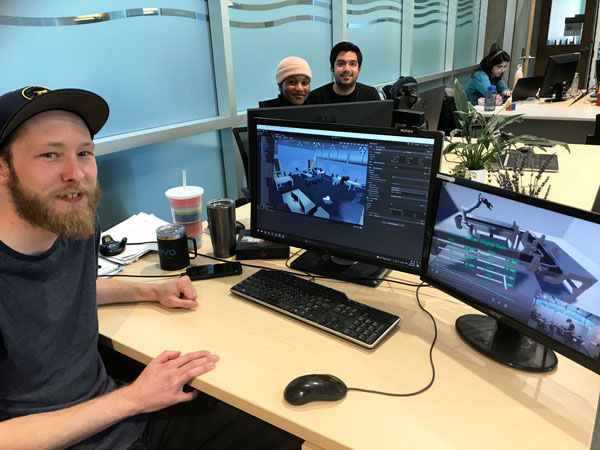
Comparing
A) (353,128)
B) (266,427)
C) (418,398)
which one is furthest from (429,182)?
(266,427)

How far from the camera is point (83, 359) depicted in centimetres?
112

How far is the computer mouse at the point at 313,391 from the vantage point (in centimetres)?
92

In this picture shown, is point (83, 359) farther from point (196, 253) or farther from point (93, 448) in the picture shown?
point (196, 253)

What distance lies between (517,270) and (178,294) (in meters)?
0.89

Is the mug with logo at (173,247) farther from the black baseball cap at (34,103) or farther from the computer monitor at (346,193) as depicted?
the black baseball cap at (34,103)

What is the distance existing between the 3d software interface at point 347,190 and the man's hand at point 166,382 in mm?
555

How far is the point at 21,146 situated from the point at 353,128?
2.67 ft

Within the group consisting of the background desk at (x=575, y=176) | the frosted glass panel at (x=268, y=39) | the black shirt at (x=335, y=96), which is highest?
the frosted glass panel at (x=268, y=39)

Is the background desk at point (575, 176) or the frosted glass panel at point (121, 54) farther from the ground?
the frosted glass panel at point (121, 54)

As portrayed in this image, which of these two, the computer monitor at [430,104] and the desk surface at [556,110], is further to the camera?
the desk surface at [556,110]

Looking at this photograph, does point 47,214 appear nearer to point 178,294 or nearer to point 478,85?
point 178,294

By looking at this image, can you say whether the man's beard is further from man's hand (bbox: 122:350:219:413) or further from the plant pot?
the plant pot

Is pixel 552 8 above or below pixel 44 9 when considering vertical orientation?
above

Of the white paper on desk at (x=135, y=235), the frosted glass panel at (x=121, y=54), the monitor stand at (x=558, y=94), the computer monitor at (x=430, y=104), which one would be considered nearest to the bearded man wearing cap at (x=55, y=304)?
the white paper on desk at (x=135, y=235)
